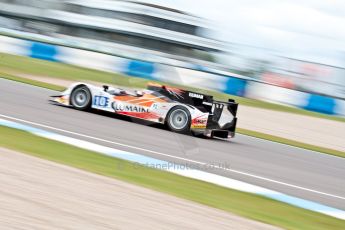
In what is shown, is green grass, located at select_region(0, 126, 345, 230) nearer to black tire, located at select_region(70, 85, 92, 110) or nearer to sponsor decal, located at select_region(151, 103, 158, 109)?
sponsor decal, located at select_region(151, 103, 158, 109)

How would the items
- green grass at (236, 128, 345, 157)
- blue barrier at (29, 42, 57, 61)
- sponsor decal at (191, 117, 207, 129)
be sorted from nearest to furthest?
sponsor decal at (191, 117, 207, 129)
green grass at (236, 128, 345, 157)
blue barrier at (29, 42, 57, 61)

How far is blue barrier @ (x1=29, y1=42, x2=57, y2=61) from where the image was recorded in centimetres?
2297

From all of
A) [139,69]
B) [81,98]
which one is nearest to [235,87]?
[139,69]

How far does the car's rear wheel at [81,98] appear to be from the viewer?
37.0 ft

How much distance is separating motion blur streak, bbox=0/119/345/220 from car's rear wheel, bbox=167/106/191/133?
2614mm

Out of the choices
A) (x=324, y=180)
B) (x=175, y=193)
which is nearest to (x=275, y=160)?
(x=324, y=180)

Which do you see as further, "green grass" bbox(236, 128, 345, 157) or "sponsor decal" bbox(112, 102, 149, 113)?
"green grass" bbox(236, 128, 345, 157)

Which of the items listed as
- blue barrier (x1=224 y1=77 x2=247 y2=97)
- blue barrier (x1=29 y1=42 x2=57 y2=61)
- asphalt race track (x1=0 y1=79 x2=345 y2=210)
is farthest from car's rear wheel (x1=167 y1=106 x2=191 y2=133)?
blue barrier (x1=29 y1=42 x2=57 y2=61)

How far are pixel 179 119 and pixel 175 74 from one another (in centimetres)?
1062

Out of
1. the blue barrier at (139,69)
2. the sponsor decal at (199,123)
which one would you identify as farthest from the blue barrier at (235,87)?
the sponsor decal at (199,123)

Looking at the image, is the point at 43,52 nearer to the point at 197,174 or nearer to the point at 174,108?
the point at 174,108

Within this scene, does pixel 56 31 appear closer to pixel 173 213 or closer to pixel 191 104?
pixel 191 104

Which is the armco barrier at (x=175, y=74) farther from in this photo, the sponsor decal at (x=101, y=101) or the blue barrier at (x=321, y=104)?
the sponsor decal at (x=101, y=101)

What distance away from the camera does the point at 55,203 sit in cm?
500
